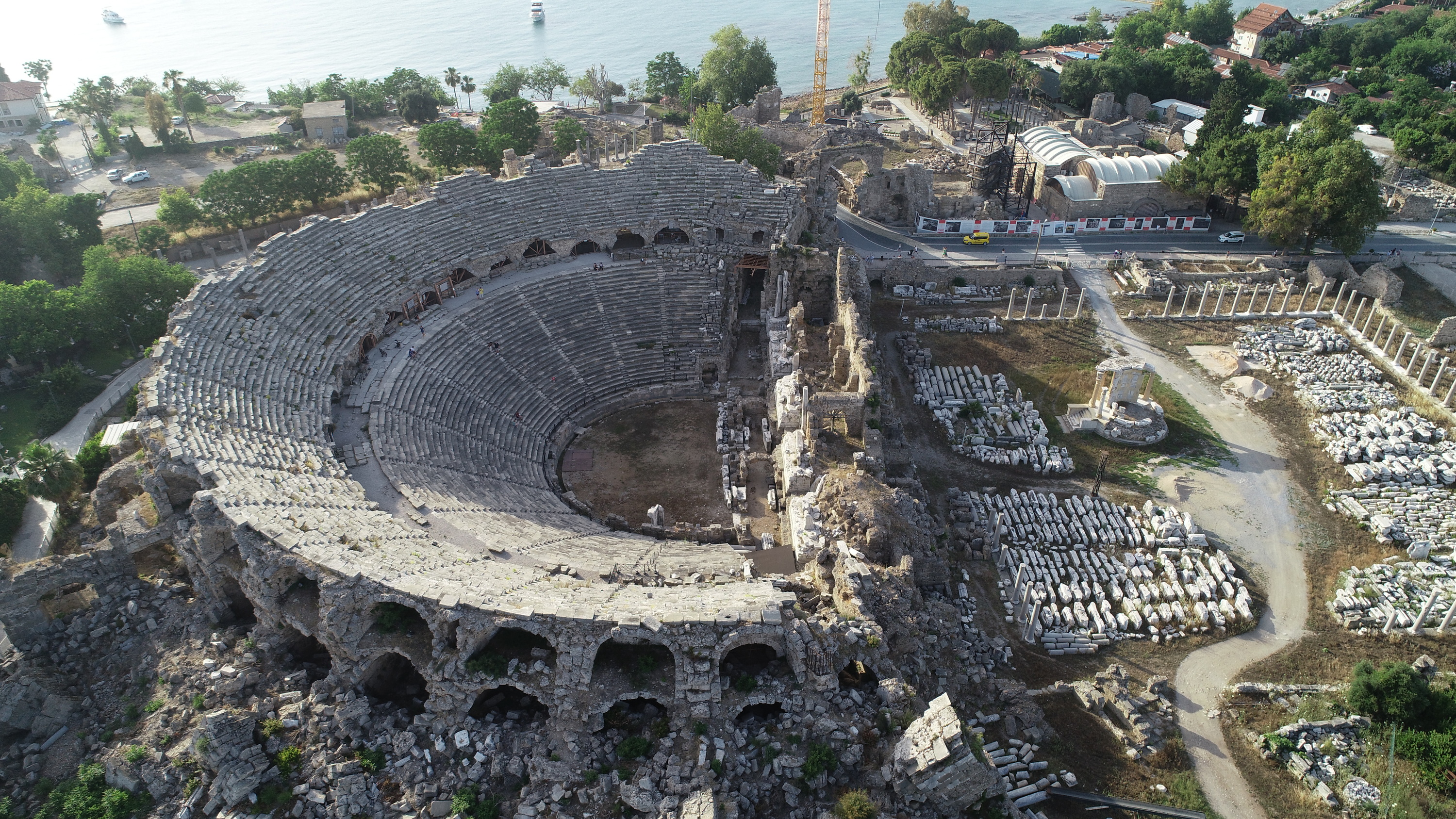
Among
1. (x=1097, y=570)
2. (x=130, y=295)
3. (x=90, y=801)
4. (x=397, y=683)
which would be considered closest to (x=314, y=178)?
(x=130, y=295)

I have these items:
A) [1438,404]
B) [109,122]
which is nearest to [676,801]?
[1438,404]

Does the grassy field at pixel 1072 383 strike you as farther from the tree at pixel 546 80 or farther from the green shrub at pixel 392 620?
the tree at pixel 546 80

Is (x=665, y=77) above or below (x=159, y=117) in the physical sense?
above

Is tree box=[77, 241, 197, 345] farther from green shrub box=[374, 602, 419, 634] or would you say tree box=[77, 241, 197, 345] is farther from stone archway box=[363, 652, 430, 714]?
green shrub box=[374, 602, 419, 634]

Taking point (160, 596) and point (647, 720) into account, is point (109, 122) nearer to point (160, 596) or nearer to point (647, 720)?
point (160, 596)

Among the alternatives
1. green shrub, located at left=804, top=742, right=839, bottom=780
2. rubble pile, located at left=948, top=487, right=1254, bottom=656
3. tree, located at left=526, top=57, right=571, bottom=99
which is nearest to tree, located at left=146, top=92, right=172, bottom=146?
tree, located at left=526, top=57, right=571, bottom=99

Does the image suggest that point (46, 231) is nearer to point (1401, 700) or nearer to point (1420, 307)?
point (1401, 700)
